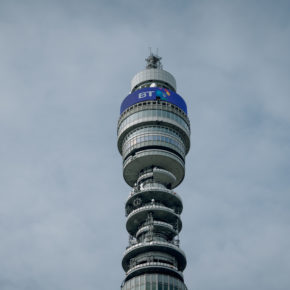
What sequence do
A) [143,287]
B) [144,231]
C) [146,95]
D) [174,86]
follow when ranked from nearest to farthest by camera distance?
[143,287], [144,231], [146,95], [174,86]

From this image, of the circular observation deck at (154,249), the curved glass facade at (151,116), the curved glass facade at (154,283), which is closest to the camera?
the curved glass facade at (154,283)

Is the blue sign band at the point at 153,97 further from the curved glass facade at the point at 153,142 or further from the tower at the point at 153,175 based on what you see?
the curved glass facade at the point at 153,142

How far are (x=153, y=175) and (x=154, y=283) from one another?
105 ft

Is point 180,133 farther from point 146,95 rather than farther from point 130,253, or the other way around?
point 130,253

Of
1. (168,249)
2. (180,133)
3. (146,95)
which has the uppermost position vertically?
(146,95)

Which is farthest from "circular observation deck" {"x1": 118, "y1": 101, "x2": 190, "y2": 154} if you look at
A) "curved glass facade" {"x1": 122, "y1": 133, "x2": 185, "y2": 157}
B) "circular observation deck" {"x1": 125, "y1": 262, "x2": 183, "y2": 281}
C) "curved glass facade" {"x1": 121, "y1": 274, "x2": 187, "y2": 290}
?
"curved glass facade" {"x1": 121, "y1": 274, "x2": 187, "y2": 290}

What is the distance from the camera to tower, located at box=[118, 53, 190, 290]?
5758 inches

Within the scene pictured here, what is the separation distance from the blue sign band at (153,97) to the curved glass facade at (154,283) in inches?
2125

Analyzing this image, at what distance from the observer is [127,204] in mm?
162125

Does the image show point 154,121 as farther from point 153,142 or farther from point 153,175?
point 153,175

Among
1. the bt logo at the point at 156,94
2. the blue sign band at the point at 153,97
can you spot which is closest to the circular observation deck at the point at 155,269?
the blue sign band at the point at 153,97

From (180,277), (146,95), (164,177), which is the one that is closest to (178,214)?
(164,177)

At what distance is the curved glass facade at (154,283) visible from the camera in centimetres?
14138

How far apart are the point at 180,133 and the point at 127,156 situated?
663 inches
